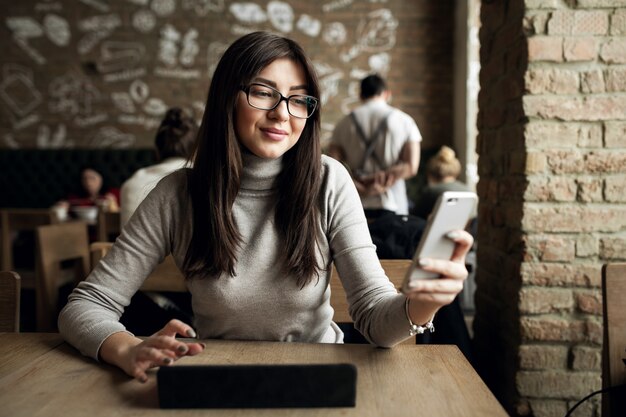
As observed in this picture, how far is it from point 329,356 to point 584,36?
52.6 inches

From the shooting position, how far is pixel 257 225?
4.34ft

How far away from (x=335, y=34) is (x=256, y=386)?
17.2 ft

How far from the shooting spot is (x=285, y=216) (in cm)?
131

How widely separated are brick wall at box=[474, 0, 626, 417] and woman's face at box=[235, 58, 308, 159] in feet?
2.82

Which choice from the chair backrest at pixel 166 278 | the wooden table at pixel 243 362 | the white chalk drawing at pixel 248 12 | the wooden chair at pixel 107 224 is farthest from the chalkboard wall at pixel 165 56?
the wooden table at pixel 243 362

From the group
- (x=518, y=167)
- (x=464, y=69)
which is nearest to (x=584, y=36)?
(x=518, y=167)

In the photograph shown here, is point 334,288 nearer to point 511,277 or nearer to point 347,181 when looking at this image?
point 347,181

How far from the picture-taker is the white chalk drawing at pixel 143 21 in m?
5.68

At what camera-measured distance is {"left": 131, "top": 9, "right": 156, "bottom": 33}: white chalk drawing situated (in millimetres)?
5680

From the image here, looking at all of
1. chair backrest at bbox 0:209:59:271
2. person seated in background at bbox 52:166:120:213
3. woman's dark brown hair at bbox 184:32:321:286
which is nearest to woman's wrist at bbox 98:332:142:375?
woman's dark brown hair at bbox 184:32:321:286

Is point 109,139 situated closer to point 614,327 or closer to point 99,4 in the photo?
point 99,4

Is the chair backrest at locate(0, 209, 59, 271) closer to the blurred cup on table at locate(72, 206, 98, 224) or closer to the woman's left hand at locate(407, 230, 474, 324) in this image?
the blurred cup on table at locate(72, 206, 98, 224)

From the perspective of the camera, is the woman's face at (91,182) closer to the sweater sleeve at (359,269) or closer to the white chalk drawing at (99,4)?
the white chalk drawing at (99,4)

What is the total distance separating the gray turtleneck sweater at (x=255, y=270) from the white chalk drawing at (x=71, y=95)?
4.87 meters
